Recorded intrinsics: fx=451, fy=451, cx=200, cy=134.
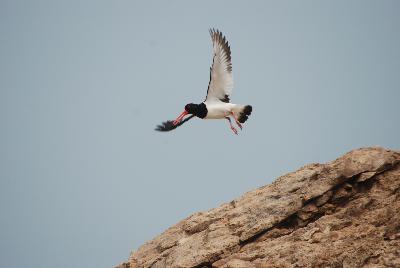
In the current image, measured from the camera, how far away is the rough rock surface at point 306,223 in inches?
306

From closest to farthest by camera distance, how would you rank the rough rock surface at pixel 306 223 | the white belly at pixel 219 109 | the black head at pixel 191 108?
1. the rough rock surface at pixel 306 223
2. the white belly at pixel 219 109
3. the black head at pixel 191 108

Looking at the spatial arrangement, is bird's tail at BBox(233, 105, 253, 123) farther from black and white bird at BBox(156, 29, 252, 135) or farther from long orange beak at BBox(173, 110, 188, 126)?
long orange beak at BBox(173, 110, 188, 126)

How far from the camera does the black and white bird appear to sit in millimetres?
15969

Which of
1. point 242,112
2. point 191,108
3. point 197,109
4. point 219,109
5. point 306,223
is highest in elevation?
point 191,108

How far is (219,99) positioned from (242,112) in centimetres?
116

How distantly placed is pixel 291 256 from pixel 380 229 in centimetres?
161

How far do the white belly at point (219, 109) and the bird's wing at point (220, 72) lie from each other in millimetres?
249

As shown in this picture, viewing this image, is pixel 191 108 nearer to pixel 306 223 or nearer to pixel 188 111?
pixel 188 111

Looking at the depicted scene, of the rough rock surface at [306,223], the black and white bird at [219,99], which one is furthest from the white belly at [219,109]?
the rough rock surface at [306,223]

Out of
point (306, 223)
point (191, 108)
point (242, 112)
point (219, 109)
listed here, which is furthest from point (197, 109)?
point (306, 223)

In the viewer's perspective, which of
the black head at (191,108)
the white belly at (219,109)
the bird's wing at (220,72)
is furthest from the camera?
the black head at (191,108)

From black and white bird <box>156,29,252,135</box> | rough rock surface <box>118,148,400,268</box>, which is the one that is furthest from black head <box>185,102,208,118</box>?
rough rock surface <box>118,148,400,268</box>

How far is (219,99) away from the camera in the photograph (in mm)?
17438

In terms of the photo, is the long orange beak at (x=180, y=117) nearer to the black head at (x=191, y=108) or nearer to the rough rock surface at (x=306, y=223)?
the black head at (x=191, y=108)
